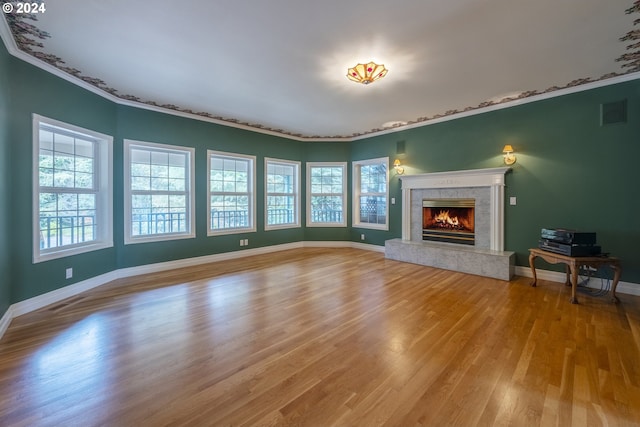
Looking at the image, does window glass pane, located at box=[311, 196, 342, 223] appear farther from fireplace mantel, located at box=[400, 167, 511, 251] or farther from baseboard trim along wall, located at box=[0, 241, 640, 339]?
fireplace mantel, located at box=[400, 167, 511, 251]

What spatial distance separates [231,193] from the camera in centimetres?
564

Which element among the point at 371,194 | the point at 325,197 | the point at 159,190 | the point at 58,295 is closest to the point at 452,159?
the point at 371,194

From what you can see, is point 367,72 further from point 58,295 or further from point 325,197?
point 58,295

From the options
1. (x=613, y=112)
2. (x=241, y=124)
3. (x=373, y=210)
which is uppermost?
(x=241, y=124)

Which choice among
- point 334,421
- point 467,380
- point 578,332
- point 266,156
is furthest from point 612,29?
point 266,156

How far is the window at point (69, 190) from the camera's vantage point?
3166mm

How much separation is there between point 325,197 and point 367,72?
13.6 ft

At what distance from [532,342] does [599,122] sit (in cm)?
338

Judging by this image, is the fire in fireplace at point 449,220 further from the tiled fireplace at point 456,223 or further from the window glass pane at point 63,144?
the window glass pane at point 63,144

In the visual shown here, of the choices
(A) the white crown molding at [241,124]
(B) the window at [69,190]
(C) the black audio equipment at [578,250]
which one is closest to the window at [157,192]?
(B) the window at [69,190]

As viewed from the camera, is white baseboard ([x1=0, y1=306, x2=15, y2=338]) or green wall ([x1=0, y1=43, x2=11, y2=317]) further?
green wall ([x1=0, y1=43, x2=11, y2=317])

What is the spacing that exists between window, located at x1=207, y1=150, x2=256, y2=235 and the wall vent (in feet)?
19.3

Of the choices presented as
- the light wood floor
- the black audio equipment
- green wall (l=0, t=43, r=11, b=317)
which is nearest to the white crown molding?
green wall (l=0, t=43, r=11, b=317)

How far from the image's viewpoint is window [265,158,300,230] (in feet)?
20.9
